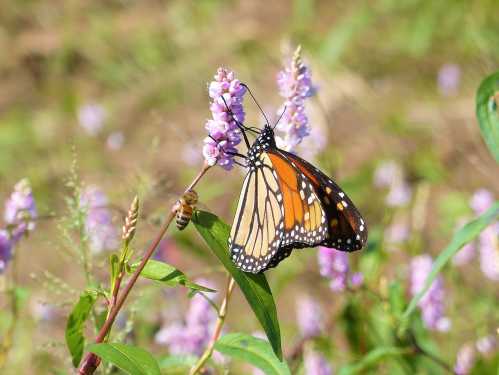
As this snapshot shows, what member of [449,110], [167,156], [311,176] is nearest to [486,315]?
[311,176]

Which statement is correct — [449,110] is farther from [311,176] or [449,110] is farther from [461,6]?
[311,176]

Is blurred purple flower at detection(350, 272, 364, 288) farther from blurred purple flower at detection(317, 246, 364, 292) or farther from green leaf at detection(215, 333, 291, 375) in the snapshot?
green leaf at detection(215, 333, 291, 375)

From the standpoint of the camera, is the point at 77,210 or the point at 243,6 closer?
the point at 77,210

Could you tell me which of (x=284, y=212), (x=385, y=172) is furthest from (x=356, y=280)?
(x=385, y=172)

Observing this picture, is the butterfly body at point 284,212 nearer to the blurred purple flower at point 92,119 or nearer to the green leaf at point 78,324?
the green leaf at point 78,324

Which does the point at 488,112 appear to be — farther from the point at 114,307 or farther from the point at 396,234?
the point at 396,234
